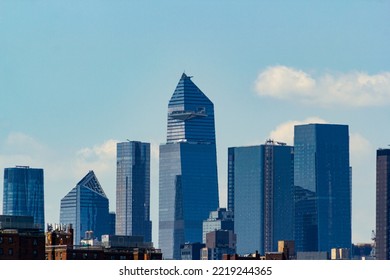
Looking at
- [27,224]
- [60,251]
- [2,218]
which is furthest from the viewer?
[27,224]

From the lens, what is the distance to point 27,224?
15738cm

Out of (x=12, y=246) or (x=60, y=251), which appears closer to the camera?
(x=12, y=246)

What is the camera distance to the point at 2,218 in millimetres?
147625
